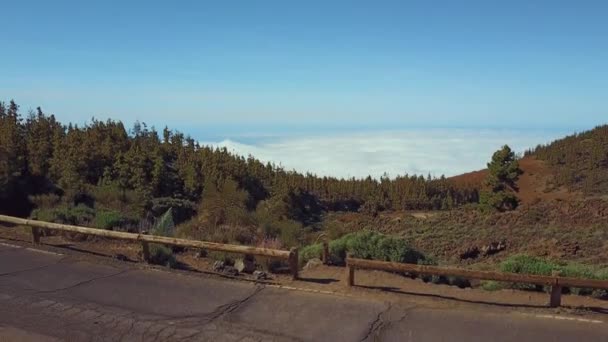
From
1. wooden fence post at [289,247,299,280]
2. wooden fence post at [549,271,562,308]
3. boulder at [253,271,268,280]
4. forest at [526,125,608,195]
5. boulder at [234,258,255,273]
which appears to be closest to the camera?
wooden fence post at [549,271,562,308]

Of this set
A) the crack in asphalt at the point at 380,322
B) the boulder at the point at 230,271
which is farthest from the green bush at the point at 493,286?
the boulder at the point at 230,271

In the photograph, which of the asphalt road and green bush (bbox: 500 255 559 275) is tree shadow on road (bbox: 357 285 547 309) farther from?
green bush (bbox: 500 255 559 275)

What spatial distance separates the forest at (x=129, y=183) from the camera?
17.5m

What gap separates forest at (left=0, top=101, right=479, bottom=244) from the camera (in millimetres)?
17531

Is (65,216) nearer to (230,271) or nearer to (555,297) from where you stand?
(230,271)

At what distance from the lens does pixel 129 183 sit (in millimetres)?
39094

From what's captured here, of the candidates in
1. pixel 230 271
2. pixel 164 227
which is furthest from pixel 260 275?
pixel 164 227

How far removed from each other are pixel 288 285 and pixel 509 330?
3.72 m

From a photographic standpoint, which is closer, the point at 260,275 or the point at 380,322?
the point at 380,322

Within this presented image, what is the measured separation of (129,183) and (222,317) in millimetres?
33564

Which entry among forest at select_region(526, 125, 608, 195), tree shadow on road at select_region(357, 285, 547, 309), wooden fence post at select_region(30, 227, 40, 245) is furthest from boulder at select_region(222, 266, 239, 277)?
forest at select_region(526, 125, 608, 195)

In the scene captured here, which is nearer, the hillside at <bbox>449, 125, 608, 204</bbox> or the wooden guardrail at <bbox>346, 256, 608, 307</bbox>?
the wooden guardrail at <bbox>346, 256, 608, 307</bbox>

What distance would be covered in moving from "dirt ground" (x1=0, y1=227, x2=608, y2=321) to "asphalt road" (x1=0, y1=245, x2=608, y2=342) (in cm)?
35

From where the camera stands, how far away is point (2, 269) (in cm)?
1018
